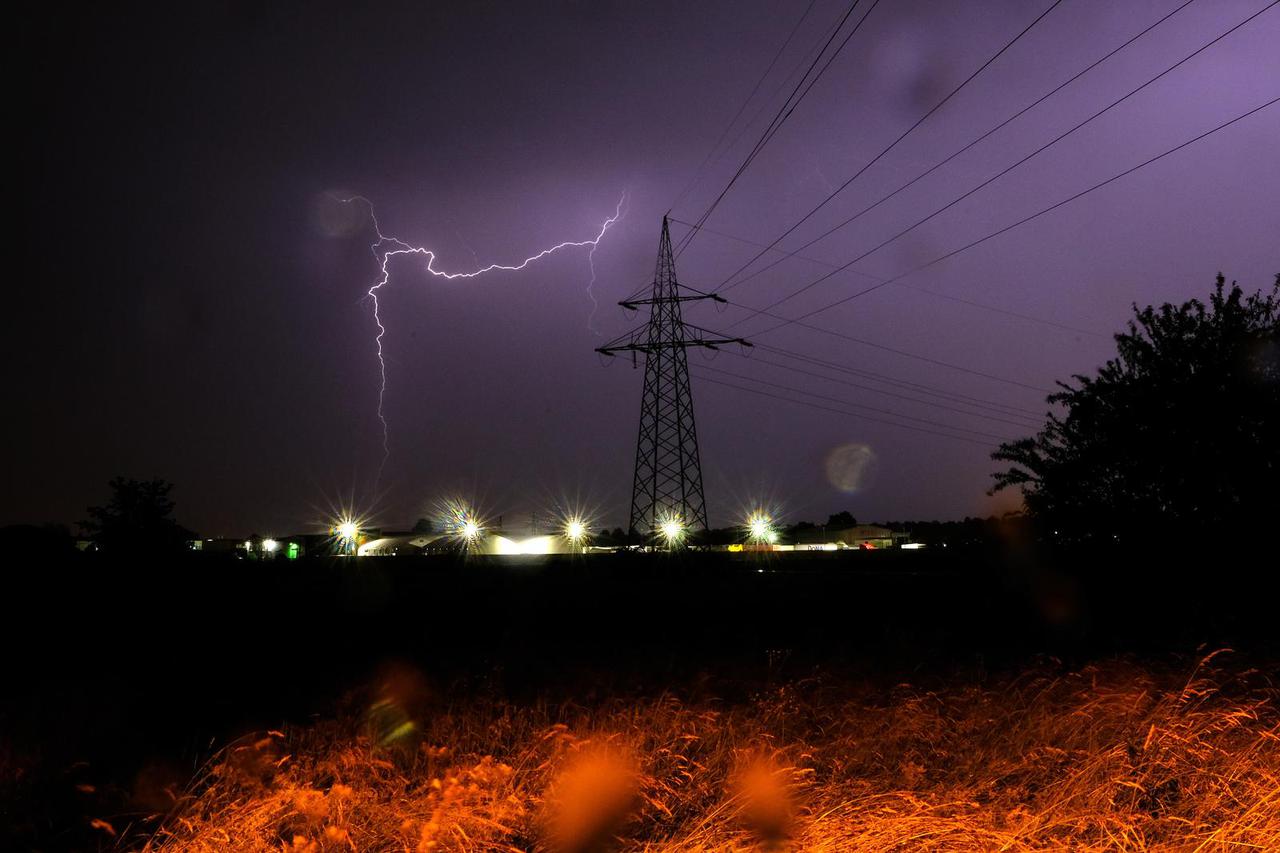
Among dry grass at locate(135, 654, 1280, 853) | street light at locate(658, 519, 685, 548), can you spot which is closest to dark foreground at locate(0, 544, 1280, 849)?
dry grass at locate(135, 654, 1280, 853)

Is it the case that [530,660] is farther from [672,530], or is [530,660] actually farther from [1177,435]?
[672,530]

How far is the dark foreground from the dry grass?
0.05m

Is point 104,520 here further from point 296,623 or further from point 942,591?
point 942,591

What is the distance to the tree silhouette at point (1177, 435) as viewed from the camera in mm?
15734

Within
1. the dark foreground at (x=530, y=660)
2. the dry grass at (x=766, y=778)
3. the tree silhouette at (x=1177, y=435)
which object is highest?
the tree silhouette at (x=1177, y=435)

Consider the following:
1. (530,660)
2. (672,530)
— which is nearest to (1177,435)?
(530,660)

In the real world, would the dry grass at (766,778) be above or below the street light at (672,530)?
below

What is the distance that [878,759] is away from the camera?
633 cm

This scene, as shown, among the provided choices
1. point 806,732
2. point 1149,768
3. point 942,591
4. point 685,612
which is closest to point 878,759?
point 806,732

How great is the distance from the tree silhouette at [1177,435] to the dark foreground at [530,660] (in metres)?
0.88

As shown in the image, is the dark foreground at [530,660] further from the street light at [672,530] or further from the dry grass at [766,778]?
the street light at [672,530]

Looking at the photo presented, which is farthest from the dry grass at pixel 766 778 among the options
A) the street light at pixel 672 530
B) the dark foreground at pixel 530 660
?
the street light at pixel 672 530

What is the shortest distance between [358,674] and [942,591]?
1532cm

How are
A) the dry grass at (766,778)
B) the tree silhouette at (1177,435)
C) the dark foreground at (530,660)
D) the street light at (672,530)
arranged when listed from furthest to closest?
the street light at (672,530)
the tree silhouette at (1177,435)
the dark foreground at (530,660)
the dry grass at (766,778)
